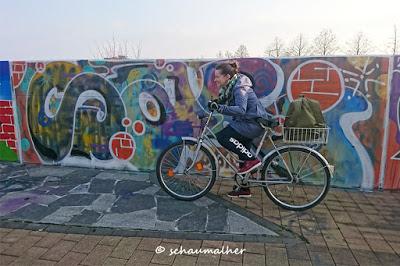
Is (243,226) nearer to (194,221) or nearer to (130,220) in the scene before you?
(194,221)

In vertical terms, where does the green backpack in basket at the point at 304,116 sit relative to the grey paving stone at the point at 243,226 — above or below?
above

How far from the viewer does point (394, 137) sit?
439 centimetres

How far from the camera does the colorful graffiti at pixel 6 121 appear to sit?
5539mm

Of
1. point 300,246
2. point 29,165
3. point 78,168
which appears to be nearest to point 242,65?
point 300,246

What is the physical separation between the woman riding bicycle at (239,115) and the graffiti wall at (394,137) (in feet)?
5.83

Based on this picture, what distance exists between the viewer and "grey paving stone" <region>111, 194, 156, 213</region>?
3.88m

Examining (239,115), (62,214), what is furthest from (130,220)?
(239,115)

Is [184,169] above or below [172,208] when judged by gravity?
above

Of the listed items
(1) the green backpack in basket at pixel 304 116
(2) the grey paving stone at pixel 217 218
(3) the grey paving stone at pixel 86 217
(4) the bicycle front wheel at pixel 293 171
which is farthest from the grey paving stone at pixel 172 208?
(1) the green backpack in basket at pixel 304 116

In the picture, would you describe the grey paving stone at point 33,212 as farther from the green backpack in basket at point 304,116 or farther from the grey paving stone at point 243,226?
the green backpack in basket at point 304,116

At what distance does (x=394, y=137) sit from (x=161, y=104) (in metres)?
3.29

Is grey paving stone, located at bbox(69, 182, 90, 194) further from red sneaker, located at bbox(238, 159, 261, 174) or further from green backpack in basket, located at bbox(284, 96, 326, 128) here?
green backpack in basket, located at bbox(284, 96, 326, 128)

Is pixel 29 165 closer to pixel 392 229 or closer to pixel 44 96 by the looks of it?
pixel 44 96

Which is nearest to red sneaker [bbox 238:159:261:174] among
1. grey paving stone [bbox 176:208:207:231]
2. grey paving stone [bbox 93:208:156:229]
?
grey paving stone [bbox 176:208:207:231]
